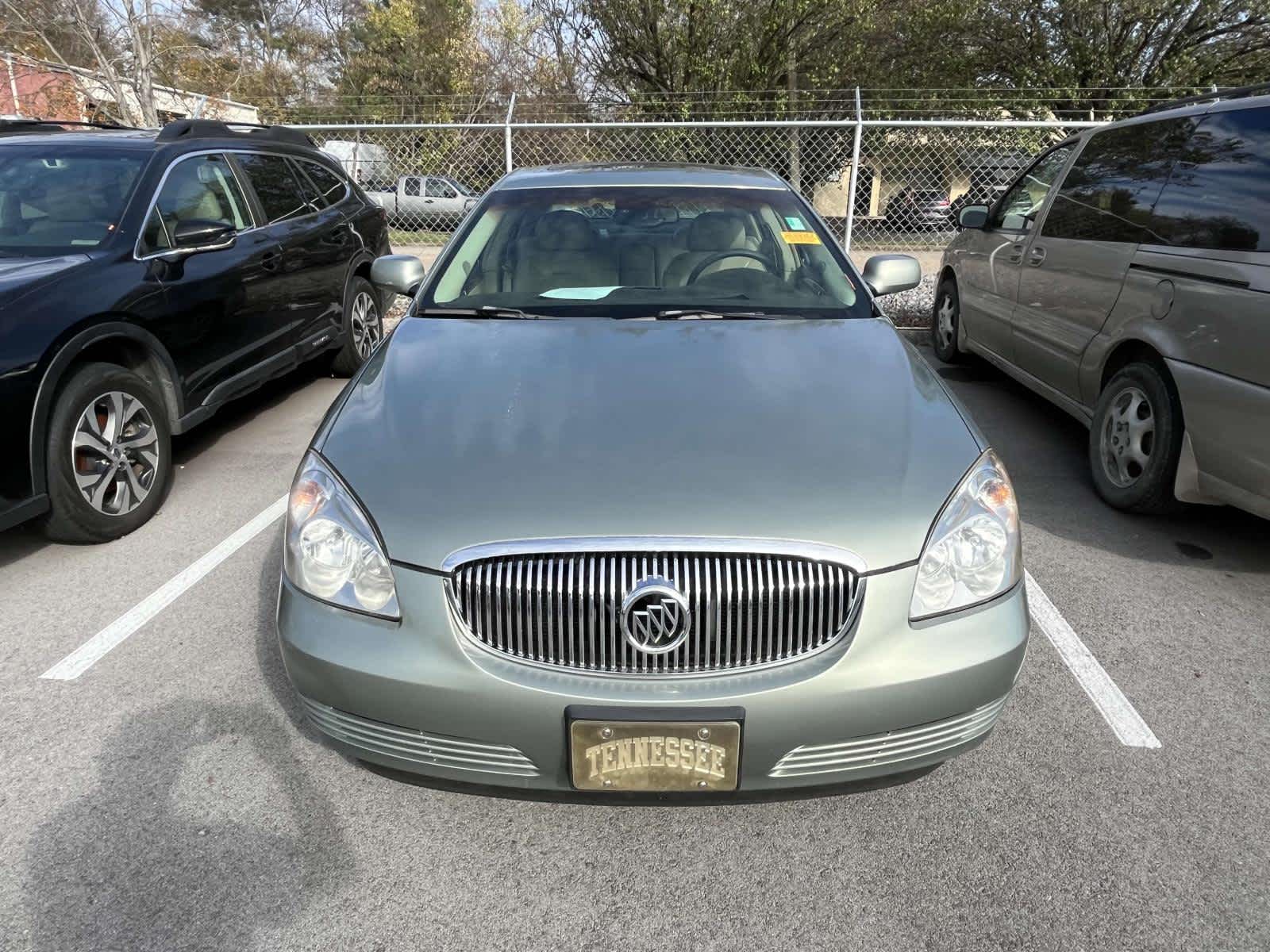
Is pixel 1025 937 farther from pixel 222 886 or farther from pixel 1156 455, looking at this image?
pixel 1156 455

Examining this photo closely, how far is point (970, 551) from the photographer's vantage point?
82.7 inches

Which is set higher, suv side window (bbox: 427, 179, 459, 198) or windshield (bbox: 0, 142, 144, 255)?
windshield (bbox: 0, 142, 144, 255)

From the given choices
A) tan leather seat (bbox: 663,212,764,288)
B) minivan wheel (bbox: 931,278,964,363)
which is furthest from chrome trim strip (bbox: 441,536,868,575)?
minivan wheel (bbox: 931,278,964,363)

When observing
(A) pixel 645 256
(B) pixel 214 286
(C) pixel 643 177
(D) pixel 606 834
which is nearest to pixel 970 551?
(D) pixel 606 834

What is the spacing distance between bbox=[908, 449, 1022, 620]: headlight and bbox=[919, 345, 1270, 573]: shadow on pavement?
1.08 meters

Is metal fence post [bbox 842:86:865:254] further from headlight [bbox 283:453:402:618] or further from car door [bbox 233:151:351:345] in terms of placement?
headlight [bbox 283:453:402:618]

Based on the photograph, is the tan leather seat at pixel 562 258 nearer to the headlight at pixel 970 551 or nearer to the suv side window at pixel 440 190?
the headlight at pixel 970 551

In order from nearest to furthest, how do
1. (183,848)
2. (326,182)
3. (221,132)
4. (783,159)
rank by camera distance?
(183,848) < (221,132) < (326,182) < (783,159)

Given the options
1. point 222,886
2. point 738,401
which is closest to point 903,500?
point 738,401

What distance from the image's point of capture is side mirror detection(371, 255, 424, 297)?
376 centimetres

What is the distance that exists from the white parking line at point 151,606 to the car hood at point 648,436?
145cm

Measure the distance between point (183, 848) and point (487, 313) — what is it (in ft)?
6.21

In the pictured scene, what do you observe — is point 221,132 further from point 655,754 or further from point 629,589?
point 655,754

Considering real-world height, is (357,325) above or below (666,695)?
below
